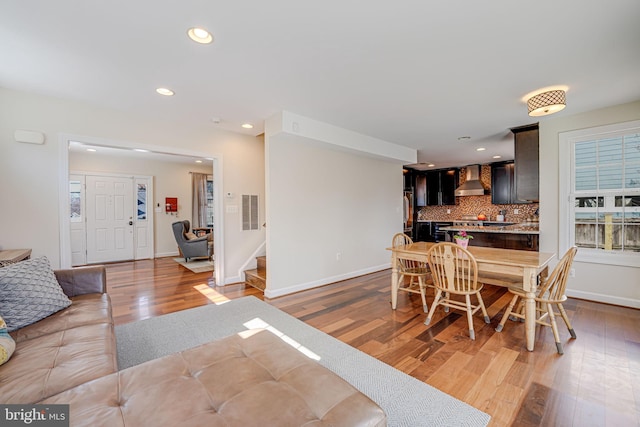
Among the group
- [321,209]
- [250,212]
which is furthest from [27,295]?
[321,209]

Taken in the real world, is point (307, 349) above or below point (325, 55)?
below

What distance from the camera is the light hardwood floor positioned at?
1672mm

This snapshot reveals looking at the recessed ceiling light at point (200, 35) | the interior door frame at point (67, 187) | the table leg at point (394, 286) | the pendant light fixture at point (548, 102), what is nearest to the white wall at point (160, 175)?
the interior door frame at point (67, 187)

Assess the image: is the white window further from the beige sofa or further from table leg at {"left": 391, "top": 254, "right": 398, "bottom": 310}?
the beige sofa

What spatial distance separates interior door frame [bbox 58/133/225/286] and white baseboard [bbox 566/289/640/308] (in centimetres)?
504

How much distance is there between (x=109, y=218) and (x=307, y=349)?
6.64 metres

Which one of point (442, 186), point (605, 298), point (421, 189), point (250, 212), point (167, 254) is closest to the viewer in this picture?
point (605, 298)

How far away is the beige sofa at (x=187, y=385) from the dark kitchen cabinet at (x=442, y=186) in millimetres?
7579

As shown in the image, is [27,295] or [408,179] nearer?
[27,295]

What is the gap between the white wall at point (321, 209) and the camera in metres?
3.80

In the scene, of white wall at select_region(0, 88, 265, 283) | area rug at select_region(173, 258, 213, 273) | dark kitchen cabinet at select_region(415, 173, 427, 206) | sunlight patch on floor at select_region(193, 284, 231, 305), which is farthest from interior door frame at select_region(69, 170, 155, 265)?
dark kitchen cabinet at select_region(415, 173, 427, 206)

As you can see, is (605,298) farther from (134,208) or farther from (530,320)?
(134,208)

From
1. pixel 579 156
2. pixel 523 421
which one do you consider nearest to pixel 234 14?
pixel 523 421

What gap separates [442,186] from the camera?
801cm
